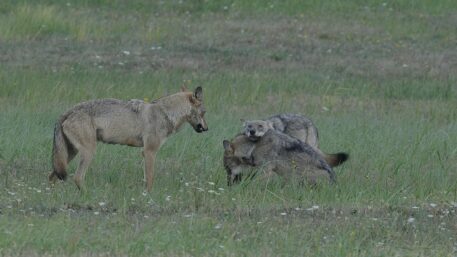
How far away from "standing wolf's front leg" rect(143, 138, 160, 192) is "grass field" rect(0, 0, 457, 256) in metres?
0.12

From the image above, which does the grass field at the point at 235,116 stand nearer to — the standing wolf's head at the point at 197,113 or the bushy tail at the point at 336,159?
the bushy tail at the point at 336,159

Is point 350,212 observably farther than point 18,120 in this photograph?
No

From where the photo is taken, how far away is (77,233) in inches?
364

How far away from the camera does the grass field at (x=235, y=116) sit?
962cm

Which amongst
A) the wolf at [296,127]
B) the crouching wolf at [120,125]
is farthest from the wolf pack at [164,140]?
the wolf at [296,127]

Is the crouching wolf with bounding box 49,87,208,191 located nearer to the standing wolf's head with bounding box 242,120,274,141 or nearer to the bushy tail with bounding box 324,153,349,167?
the standing wolf's head with bounding box 242,120,274,141

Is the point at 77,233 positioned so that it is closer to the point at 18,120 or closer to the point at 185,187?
the point at 185,187

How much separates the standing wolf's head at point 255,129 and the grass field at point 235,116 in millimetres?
526

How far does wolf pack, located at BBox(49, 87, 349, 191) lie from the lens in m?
12.0

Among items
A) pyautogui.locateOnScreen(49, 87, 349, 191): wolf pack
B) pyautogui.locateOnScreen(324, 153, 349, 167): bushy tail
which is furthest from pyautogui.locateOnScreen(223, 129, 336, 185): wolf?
pyautogui.locateOnScreen(324, 153, 349, 167): bushy tail

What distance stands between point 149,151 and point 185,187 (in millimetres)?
655

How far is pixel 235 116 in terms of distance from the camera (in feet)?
59.7

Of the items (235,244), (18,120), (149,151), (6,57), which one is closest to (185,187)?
(149,151)

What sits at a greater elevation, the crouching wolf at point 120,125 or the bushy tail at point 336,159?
the crouching wolf at point 120,125
